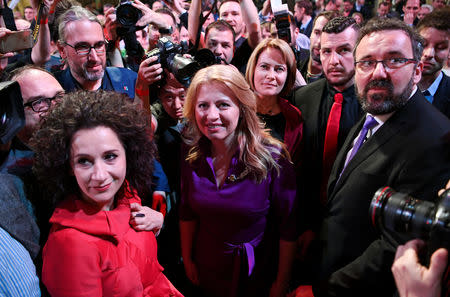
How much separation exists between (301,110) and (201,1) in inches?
60.0

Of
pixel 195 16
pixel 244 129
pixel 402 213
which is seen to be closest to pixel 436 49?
pixel 244 129

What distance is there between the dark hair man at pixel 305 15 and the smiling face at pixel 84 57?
5.14 meters

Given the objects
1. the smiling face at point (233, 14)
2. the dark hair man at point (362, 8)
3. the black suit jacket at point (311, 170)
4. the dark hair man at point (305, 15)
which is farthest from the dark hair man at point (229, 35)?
the dark hair man at point (362, 8)

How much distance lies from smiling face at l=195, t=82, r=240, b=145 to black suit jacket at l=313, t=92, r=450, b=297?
0.65 meters

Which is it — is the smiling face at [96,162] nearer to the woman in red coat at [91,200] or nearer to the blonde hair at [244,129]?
the woman in red coat at [91,200]

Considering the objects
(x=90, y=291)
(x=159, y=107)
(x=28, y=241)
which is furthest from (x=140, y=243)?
(x=159, y=107)

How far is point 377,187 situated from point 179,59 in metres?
1.35

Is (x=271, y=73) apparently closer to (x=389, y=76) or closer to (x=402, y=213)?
(x=389, y=76)

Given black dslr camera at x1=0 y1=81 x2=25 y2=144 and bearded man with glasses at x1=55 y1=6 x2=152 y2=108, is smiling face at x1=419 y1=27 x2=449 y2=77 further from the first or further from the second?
black dslr camera at x1=0 y1=81 x2=25 y2=144

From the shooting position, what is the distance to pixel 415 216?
107 cm

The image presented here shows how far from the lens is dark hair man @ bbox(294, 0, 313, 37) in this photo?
6.71 metres

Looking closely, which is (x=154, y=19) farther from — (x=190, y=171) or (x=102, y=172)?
(x=102, y=172)

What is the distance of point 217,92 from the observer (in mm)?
1826

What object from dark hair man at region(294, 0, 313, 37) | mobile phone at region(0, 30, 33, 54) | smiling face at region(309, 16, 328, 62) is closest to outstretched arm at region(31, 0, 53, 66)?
mobile phone at region(0, 30, 33, 54)
